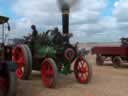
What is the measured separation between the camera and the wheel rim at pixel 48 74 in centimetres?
1006

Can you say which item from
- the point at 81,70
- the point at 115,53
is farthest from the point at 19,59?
the point at 115,53

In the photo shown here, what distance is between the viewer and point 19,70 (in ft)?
37.6

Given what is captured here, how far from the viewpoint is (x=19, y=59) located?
1152 cm

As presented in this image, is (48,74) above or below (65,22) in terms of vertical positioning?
below

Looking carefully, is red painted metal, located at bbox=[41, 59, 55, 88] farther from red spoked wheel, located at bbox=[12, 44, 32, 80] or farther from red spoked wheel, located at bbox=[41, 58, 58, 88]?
red spoked wheel, located at bbox=[12, 44, 32, 80]

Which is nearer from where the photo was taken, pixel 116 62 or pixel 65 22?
pixel 65 22

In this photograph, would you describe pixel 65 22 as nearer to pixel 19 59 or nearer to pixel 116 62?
pixel 19 59

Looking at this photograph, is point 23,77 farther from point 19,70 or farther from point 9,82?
point 9,82

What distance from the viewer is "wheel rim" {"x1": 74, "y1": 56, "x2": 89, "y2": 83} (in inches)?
439

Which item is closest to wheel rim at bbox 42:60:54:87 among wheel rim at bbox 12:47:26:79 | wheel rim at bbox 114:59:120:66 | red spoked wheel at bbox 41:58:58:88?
red spoked wheel at bbox 41:58:58:88

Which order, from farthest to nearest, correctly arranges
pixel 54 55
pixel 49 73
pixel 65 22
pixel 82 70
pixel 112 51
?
1. pixel 112 51
2. pixel 82 70
3. pixel 65 22
4. pixel 54 55
5. pixel 49 73

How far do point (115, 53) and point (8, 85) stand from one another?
12683mm

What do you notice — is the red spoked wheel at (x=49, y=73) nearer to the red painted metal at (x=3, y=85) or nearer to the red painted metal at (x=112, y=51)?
the red painted metal at (x=3, y=85)

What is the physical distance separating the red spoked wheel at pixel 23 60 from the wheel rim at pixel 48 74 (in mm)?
575
